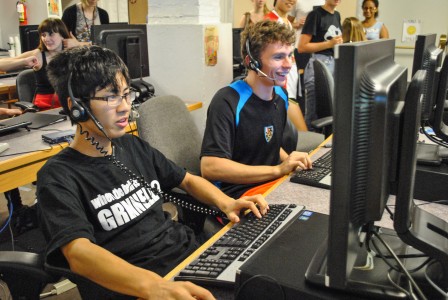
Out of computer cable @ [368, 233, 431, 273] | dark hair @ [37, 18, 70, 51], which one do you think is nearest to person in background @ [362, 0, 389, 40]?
dark hair @ [37, 18, 70, 51]

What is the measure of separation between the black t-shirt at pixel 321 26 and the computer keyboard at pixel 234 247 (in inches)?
99.6

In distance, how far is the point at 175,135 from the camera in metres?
1.82

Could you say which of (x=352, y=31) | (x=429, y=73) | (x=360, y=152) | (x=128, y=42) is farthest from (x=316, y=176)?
(x=352, y=31)

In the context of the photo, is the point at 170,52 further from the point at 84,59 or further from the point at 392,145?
the point at 392,145

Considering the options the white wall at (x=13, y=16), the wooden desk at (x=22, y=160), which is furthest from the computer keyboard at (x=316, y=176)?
the white wall at (x=13, y=16)

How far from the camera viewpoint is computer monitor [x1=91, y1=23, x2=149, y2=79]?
2654 millimetres

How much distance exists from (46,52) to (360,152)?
9.37ft

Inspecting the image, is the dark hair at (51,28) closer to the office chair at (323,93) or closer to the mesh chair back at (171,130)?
the mesh chair back at (171,130)

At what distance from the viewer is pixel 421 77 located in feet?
2.27

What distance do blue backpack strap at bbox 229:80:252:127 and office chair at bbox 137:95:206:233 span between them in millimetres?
253

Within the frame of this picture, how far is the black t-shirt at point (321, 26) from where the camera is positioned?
3.45 metres

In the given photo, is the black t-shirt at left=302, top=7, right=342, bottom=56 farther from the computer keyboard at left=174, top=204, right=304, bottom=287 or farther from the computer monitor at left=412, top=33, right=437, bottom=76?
the computer keyboard at left=174, top=204, right=304, bottom=287

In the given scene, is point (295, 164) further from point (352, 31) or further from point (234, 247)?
point (352, 31)

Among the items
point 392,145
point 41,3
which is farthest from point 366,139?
point 41,3
